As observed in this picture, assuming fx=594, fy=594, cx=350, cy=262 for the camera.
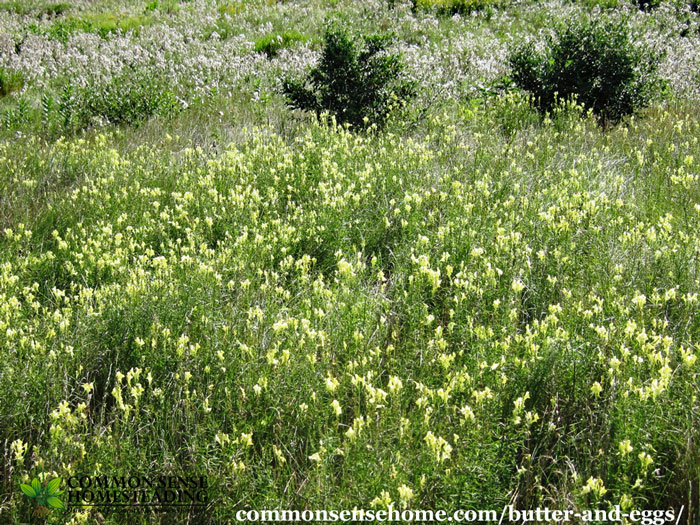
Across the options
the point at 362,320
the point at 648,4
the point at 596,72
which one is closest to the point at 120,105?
the point at 362,320

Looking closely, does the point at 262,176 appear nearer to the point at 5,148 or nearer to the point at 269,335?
the point at 269,335

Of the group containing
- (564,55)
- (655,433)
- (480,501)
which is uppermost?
(564,55)

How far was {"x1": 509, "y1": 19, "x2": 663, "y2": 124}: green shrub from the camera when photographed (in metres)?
7.69

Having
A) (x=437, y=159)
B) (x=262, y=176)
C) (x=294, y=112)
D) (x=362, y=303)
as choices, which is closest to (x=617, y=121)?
(x=437, y=159)

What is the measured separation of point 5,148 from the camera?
6.46 meters

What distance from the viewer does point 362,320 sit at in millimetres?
3346

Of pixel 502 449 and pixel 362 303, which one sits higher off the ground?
pixel 362 303

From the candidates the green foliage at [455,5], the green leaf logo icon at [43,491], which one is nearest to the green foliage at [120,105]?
the green leaf logo icon at [43,491]

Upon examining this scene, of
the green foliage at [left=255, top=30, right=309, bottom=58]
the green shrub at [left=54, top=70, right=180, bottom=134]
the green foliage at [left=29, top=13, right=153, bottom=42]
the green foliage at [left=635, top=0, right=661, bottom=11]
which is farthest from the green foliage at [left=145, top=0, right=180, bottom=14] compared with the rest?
the green foliage at [left=635, top=0, right=661, bottom=11]

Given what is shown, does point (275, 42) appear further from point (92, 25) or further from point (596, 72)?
point (596, 72)

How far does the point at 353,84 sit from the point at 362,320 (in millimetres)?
5026

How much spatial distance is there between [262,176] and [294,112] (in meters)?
3.17

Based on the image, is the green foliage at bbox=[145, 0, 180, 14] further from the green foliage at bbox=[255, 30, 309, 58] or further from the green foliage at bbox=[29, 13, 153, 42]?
the green foliage at bbox=[255, 30, 309, 58]

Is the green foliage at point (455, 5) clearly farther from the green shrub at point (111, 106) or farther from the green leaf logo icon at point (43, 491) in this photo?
the green leaf logo icon at point (43, 491)
